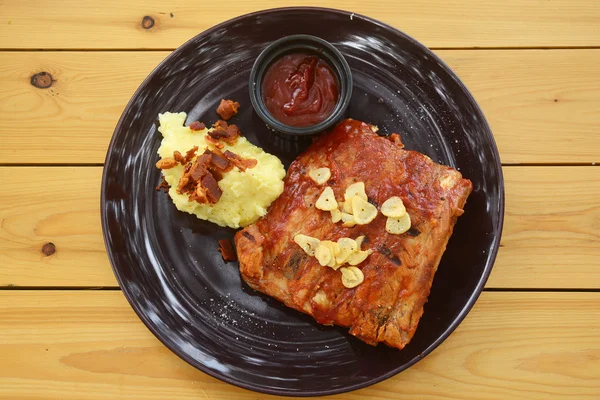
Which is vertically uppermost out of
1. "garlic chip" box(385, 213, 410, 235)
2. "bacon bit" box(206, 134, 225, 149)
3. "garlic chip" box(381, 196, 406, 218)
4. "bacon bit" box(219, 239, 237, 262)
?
"bacon bit" box(206, 134, 225, 149)

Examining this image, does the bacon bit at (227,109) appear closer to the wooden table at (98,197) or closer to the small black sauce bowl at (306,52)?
the small black sauce bowl at (306,52)

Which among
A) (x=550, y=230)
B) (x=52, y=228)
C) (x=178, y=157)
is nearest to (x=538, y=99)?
(x=550, y=230)

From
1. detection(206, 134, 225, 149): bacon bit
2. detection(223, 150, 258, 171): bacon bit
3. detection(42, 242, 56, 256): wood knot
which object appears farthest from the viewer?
detection(42, 242, 56, 256): wood knot

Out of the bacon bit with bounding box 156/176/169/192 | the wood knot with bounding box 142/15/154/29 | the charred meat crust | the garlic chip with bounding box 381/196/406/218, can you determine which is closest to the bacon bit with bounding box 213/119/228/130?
the bacon bit with bounding box 156/176/169/192

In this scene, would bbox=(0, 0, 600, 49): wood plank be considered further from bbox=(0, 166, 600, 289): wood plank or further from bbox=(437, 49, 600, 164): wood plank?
bbox=(0, 166, 600, 289): wood plank

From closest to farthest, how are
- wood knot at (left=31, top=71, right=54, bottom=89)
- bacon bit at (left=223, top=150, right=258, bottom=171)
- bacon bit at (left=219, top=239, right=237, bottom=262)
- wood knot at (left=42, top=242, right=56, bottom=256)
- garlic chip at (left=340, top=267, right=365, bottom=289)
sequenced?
garlic chip at (left=340, top=267, right=365, bottom=289), bacon bit at (left=223, top=150, right=258, bottom=171), bacon bit at (left=219, top=239, right=237, bottom=262), wood knot at (left=42, top=242, right=56, bottom=256), wood knot at (left=31, top=71, right=54, bottom=89)

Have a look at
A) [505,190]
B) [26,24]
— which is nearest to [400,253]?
[505,190]

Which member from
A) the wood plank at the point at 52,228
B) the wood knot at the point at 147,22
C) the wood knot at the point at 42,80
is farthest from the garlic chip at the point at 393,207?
the wood knot at the point at 42,80
